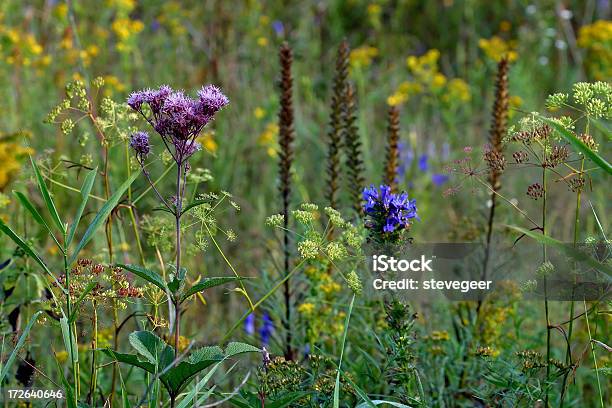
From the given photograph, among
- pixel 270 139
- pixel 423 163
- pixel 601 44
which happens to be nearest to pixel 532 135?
pixel 270 139

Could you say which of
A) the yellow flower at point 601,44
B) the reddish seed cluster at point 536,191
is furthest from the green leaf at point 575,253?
the yellow flower at point 601,44

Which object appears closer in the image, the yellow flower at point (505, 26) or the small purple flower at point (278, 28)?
the small purple flower at point (278, 28)

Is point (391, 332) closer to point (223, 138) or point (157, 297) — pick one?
point (157, 297)

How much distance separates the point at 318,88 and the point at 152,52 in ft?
4.24

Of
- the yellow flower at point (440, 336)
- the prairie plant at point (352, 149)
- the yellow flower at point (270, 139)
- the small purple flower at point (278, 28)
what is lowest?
the yellow flower at point (440, 336)

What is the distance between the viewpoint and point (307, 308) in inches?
97.2

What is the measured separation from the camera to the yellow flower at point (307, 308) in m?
2.46

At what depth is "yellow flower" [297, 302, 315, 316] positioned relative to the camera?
2464 mm

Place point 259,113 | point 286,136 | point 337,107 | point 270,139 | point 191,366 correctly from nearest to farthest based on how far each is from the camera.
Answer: point 191,366
point 286,136
point 337,107
point 270,139
point 259,113

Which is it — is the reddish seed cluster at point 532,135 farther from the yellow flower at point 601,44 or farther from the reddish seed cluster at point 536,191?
the yellow flower at point 601,44

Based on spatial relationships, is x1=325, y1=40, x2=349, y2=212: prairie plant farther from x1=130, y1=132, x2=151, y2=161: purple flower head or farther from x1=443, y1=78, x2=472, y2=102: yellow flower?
x1=443, y1=78, x2=472, y2=102: yellow flower

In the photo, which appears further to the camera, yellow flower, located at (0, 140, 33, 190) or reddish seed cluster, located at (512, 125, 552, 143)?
yellow flower, located at (0, 140, 33, 190)

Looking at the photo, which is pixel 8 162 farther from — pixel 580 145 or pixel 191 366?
pixel 580 145

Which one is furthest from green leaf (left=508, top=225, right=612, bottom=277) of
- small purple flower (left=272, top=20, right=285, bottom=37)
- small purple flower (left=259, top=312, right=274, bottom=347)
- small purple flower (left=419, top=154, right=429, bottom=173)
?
small purple flower (left=272, top=20, right=285, bottom=37)
